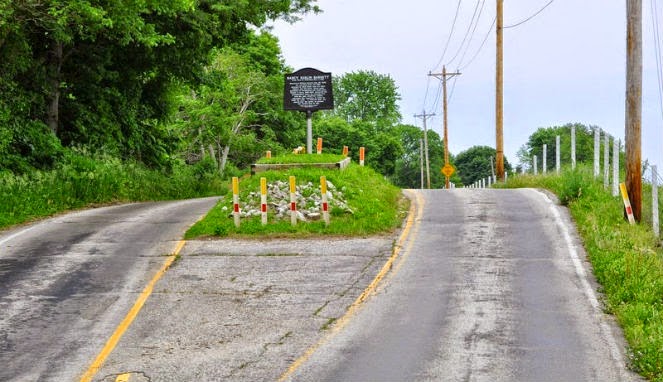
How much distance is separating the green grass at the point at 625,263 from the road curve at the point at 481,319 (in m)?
0.23

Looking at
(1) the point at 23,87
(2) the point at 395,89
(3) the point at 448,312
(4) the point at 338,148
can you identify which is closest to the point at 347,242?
(3) the point at 448,312

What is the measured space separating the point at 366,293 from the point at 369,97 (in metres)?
91.9

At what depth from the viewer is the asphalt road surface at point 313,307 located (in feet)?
30.8

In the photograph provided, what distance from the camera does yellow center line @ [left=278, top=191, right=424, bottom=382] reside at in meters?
9.49

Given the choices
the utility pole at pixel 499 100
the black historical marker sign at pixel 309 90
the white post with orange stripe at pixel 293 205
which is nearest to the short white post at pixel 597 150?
the black historical marker sign at pixel 309 90

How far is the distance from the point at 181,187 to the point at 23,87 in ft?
23.2

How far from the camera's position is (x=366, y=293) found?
12.7 metres

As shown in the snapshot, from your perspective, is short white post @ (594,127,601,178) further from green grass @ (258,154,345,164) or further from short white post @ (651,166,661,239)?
green grass @ (258,154,345,164)

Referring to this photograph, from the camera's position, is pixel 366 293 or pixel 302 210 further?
pixel 302 210

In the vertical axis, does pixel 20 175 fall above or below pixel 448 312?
above

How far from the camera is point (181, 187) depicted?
30.5 meters

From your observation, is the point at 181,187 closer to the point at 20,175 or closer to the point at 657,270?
the point at 20,175

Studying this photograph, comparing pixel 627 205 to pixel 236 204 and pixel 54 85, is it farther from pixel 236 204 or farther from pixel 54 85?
pixel 54 85

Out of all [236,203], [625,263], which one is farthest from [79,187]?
[625,263]
